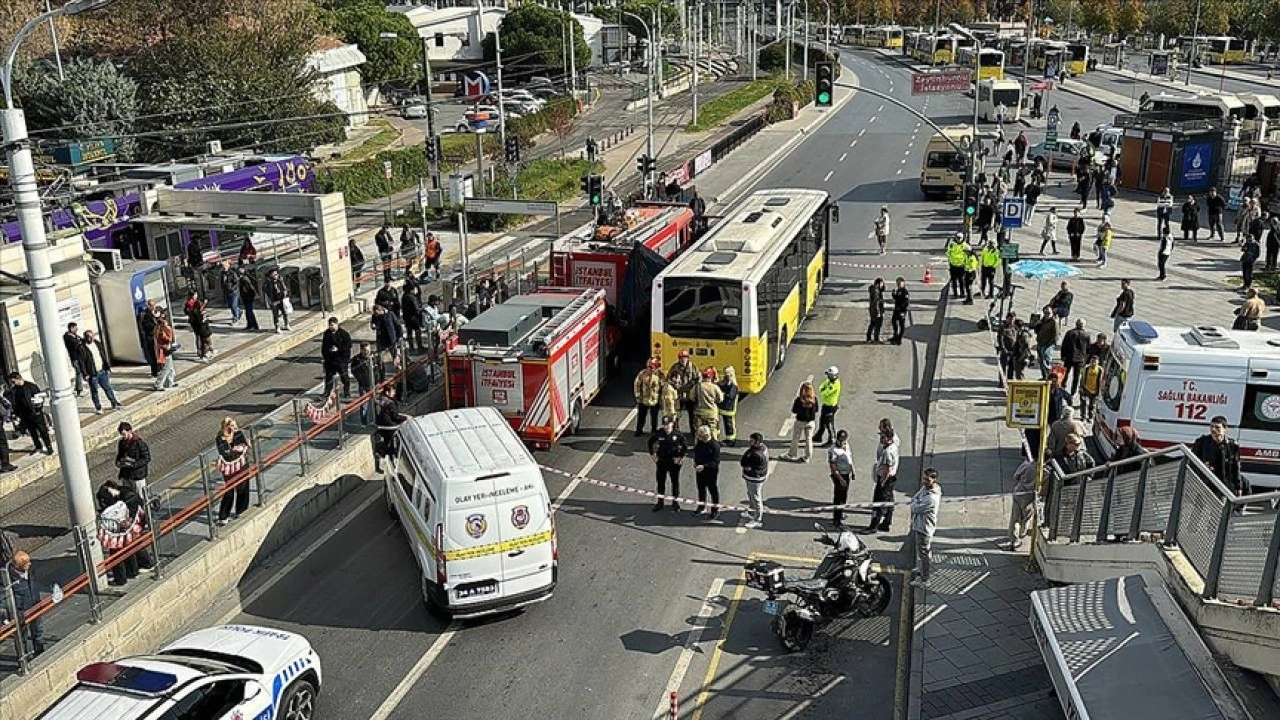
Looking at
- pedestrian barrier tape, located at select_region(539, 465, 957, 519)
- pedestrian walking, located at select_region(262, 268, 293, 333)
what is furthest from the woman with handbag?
pedestrian walking, located at select_region(262, 268, 293, 333)

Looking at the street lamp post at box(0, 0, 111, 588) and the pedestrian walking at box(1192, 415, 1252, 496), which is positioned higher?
the street lamp post at box(0, 0, 111, 588)

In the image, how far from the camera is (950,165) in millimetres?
40406

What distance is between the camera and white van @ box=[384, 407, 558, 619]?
41.2 ft

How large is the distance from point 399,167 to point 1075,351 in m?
34.6

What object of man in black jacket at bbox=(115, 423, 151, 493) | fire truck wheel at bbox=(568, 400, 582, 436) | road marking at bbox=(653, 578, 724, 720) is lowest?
road marking at bbox=(653, 578, 724, 720)

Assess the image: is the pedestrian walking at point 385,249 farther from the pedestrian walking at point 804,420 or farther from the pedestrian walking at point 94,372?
the pedestrian walking at point 804,420

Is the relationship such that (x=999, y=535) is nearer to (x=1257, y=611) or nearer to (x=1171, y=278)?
(x=1257, y=611)

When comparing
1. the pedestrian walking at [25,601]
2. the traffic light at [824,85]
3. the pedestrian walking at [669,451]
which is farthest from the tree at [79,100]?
the pedestrian walking at [25,601]

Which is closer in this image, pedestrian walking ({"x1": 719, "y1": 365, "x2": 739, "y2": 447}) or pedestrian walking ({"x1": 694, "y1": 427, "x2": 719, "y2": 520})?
pedestrian walking ({"x1": 694, "y1": 427, "x2": 719, "y2": 520})

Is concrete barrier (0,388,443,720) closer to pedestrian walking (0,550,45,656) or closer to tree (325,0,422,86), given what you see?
pedestrian walking (0,550,45,656)

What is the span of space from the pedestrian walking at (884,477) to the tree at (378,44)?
237 feet

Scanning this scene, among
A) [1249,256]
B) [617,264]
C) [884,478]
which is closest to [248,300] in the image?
[617,264]

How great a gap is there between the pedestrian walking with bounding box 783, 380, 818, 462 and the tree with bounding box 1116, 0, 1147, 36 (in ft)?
345

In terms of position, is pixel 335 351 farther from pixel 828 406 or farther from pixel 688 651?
pixel 688 651
